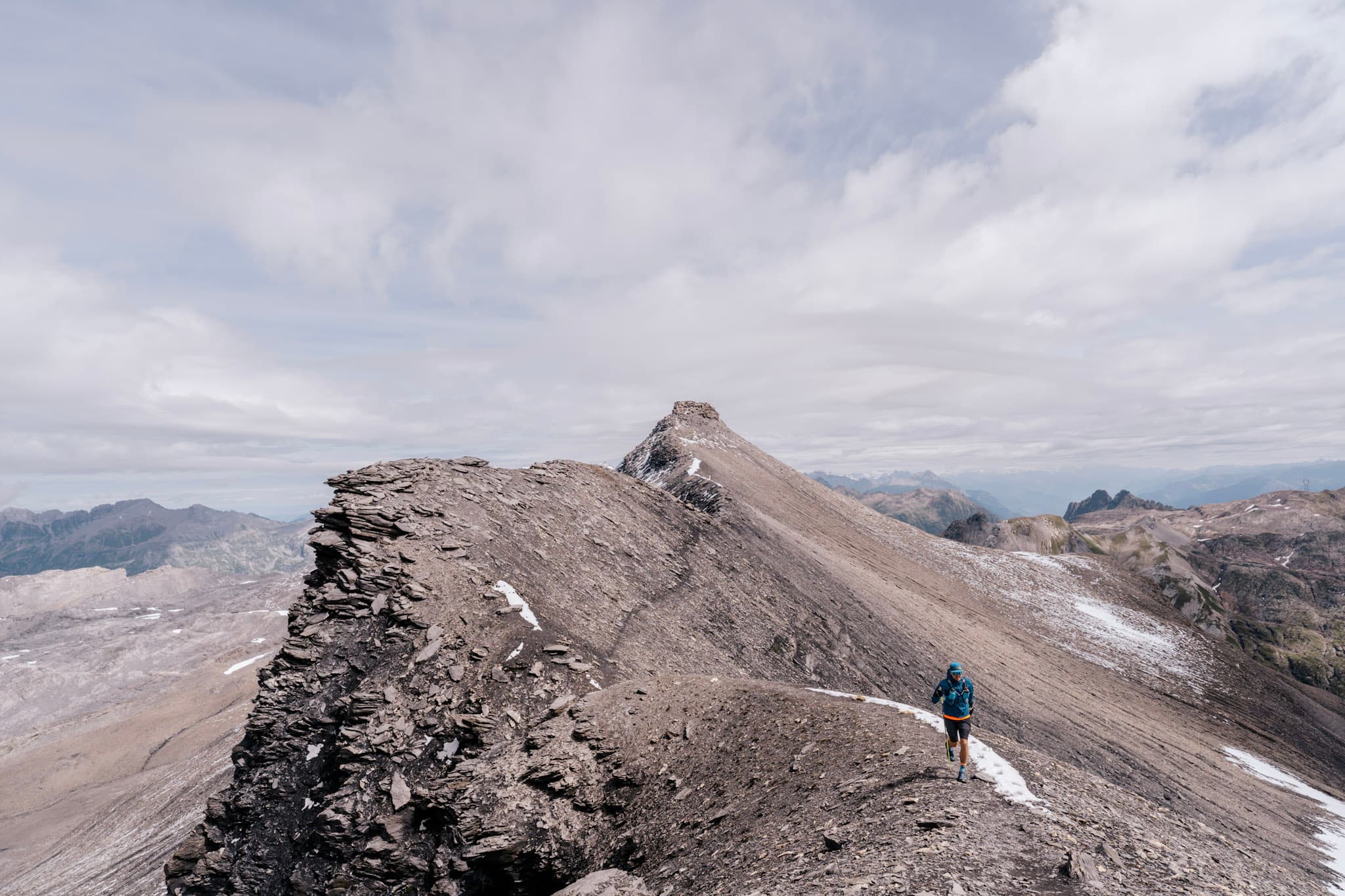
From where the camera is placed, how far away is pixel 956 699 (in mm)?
14047

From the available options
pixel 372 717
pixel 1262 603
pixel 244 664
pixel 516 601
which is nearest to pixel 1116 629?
pixel 516 601

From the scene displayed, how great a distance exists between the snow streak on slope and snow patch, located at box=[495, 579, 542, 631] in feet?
180

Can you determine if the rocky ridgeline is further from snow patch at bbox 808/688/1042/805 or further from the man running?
the man running

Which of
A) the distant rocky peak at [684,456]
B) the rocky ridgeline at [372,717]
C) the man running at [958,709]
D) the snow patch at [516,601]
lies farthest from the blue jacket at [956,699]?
the distant rocky peak at [684,456]

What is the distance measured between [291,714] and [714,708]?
18.4 meters

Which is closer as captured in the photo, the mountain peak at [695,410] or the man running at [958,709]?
A: the man running at [958,709]

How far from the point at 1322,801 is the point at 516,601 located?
57725mm

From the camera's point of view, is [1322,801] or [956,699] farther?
[1322,801]

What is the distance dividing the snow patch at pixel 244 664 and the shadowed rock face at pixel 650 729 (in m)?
143

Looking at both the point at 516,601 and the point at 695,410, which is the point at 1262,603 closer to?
the point at 695,410

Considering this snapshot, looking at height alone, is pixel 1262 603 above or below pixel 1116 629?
below

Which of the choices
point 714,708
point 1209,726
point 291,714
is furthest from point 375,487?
point 1209,726

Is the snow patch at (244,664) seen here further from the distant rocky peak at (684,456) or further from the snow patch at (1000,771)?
the snow patch at (1000,771)

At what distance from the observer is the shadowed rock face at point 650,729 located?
13797 mm
